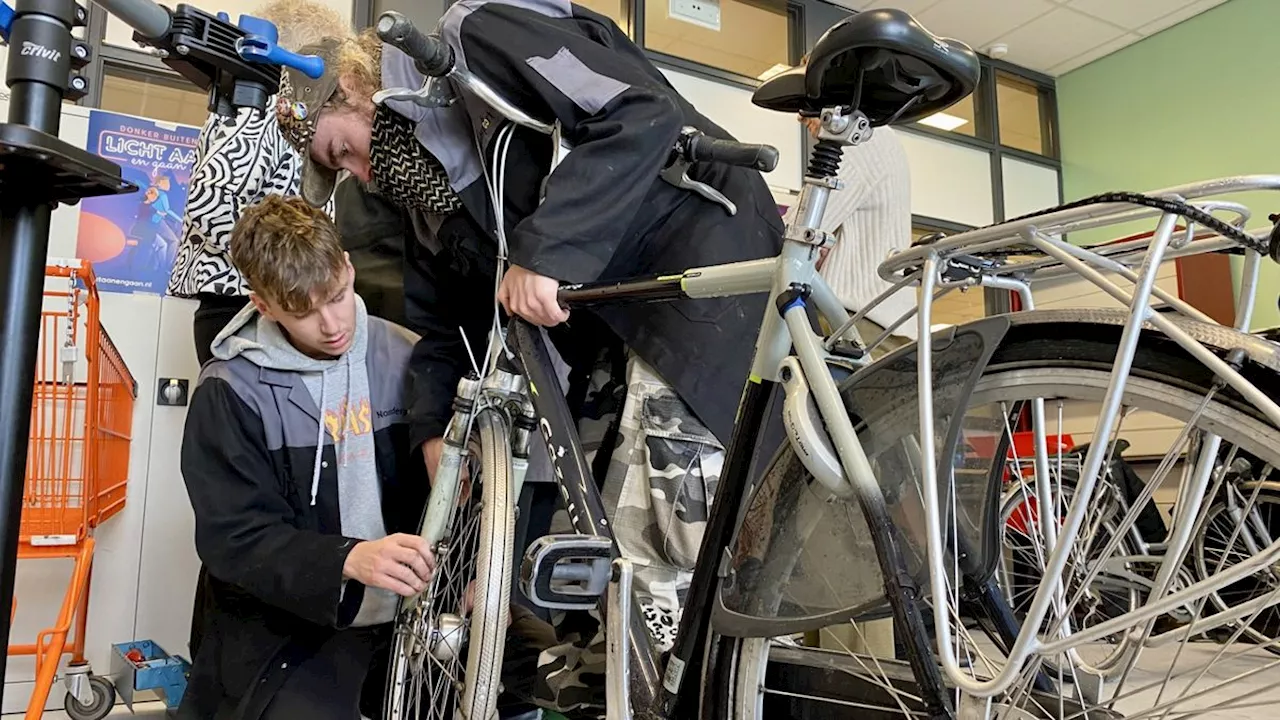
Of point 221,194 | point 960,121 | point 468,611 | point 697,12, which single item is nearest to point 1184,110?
point 960,121

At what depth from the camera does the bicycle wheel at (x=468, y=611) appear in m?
1.01

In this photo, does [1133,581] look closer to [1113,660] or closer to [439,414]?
[1113,660]

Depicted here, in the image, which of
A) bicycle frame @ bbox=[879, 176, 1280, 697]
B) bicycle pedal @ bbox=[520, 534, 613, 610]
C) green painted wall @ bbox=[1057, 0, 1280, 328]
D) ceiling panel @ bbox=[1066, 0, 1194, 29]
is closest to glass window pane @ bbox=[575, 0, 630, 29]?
ceiling panel @ bbox=[1066, 0, 1194, 29]

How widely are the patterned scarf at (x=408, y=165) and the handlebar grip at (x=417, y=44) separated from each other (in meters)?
0.16

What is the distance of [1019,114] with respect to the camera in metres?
4.82

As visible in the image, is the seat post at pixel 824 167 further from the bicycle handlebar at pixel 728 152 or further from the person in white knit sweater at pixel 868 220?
the person in white knit sweater at pixel 868 220

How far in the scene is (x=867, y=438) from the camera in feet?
2.52

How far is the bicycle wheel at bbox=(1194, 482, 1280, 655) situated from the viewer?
0.64 metres

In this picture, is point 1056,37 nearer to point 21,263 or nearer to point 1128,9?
point 1128,9

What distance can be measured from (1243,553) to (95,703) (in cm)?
178

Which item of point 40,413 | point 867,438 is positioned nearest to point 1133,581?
point 867,438

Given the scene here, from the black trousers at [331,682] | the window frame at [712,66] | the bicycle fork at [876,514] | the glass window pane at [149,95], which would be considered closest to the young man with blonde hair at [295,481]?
the black trousers at [331,682]

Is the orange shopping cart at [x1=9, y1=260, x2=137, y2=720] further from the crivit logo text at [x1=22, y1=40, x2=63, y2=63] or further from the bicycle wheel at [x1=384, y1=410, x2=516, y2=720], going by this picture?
the crivit logo text at [x1=22, y1=40, x2=63, y2=63]

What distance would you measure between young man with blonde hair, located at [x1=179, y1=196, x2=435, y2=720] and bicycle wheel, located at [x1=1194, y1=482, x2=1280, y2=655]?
0.85m
